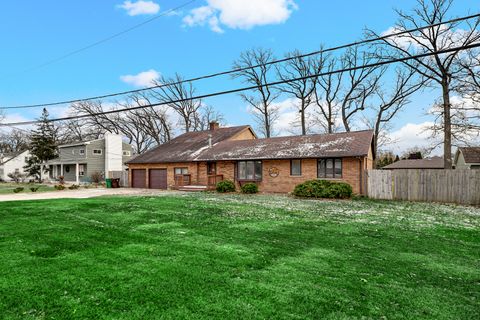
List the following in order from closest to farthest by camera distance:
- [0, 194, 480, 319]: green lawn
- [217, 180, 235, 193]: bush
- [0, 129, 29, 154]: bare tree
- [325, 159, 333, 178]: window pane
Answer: [0, 194, 480, 319]: green lawn → [325, 159, 333, 178]: window pane → [217, 180, 235, 193]: bush → [0, 129, 29, 154]: bare tree

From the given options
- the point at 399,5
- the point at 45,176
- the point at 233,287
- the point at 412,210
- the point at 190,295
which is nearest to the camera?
the point at 190,295

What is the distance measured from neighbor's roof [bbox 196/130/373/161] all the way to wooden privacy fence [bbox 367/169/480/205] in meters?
1.89

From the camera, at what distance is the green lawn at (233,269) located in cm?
399

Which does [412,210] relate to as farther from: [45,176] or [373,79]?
[45,176]

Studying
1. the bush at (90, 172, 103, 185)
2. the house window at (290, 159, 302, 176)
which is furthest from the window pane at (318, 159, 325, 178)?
the bush at (90, 172, 103, 185)

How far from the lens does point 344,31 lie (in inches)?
453

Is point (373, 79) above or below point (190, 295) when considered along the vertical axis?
above

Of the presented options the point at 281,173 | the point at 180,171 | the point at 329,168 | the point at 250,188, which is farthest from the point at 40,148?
the point at 329,168

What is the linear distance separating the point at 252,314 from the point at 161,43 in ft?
44.2

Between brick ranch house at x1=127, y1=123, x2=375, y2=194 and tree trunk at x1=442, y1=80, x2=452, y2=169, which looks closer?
brick ranch house at x1=127, y1=123, x2=375, y2=194

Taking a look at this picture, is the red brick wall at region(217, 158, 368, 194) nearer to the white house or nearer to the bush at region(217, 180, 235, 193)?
the bush at region(217, 180, 235, 193)

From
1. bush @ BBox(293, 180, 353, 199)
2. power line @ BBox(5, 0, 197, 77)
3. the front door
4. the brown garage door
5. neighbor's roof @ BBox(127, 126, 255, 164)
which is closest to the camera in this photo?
power line @ BBox(5, 0, 197, 77)

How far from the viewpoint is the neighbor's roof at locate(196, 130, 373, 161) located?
68.6ft

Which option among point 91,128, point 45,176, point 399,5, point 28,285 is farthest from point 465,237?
point 91,128
